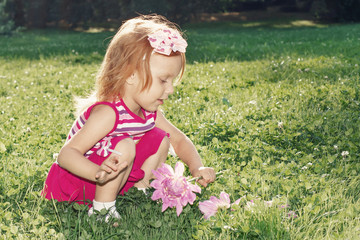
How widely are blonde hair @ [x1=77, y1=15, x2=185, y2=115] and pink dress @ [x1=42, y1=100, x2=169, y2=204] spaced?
0.12 m

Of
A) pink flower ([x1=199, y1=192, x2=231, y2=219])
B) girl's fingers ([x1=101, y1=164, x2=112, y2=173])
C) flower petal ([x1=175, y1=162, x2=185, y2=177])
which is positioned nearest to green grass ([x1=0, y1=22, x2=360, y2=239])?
pink flower ([x1=199, y1=192, x2=231, y2=219])

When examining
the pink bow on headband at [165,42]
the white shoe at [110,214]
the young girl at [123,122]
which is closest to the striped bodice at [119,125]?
the young girl at [123,122]

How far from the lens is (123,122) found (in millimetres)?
3002

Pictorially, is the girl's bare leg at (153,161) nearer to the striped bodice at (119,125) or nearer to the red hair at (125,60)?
the striped bodice at (119,125)

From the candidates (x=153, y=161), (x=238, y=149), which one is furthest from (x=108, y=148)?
(x=238, y=149)

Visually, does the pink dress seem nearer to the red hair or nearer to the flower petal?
the red hair

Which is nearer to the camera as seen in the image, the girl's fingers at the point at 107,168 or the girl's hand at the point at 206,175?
the girl's fingers at the point at 107,168

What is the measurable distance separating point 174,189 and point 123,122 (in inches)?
23.9

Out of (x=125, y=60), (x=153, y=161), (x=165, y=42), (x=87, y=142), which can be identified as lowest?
(x=153, y=161)

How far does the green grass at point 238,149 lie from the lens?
106 inches

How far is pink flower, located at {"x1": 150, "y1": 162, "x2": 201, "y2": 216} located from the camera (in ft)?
8.98

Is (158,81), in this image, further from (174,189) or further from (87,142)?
(174,189)

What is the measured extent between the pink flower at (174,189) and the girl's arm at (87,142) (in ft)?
1.36

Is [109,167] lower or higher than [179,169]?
higher
